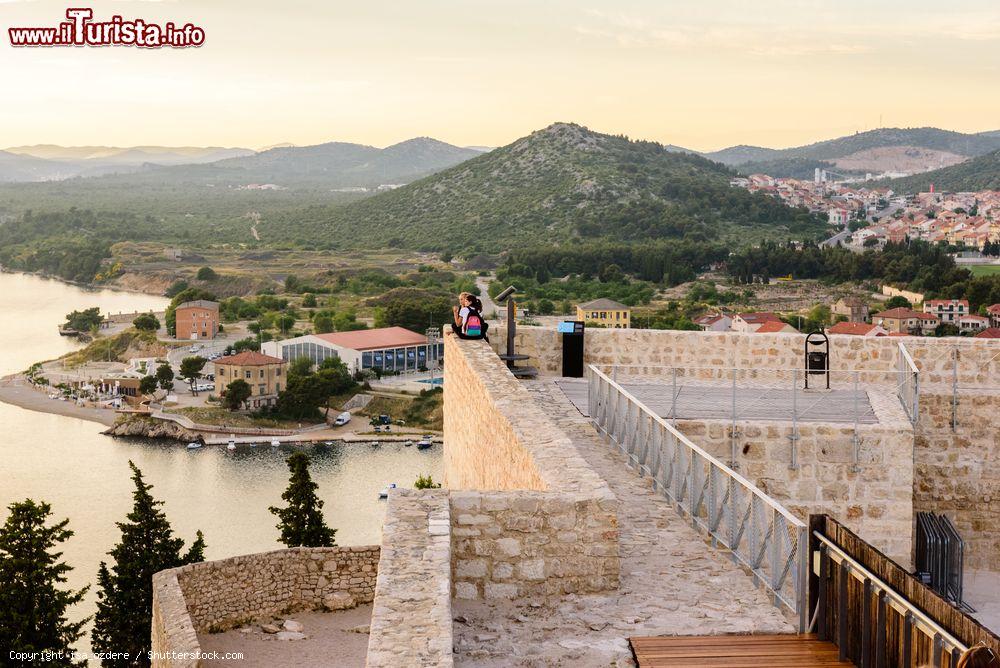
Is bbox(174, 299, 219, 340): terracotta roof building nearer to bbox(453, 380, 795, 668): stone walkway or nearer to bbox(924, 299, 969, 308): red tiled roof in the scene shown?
bbox(924, 299, 969, 308): red tiled roof

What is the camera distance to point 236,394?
54125 millimetres

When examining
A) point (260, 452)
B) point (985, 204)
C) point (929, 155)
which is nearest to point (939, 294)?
point (260, 452)

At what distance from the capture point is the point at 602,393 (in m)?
6.62

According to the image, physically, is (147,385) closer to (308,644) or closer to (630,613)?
(308,644)

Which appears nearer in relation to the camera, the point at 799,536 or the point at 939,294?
the point at 799,536

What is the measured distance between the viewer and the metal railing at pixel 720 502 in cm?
383

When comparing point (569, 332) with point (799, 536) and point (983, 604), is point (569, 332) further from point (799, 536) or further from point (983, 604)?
point (799, 536)

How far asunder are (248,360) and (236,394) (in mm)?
2165

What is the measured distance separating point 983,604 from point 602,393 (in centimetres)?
241

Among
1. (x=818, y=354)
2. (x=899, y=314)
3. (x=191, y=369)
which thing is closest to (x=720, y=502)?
(x=818, y=354)

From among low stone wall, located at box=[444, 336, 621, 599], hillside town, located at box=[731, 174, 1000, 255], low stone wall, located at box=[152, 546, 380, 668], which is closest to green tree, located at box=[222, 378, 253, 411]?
hillside town, located at box=[731, 174, 1000, 255]

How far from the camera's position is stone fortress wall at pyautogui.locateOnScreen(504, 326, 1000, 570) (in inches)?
234

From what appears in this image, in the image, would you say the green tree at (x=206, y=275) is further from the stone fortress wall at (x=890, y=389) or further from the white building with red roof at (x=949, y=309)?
the stone fortress wall at (x=890, y=389)

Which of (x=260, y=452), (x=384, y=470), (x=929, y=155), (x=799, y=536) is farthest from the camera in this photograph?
(x=929, y=155)
